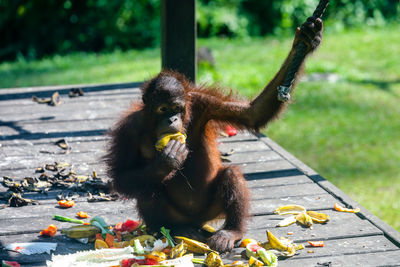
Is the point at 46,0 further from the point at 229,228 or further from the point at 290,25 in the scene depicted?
the point at 229,228

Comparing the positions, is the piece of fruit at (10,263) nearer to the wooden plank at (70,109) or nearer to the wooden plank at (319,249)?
the wooden plank at (319,249)

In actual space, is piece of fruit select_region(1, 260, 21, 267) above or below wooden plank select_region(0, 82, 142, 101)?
below

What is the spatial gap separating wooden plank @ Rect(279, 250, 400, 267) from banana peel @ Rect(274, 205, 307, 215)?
659mm

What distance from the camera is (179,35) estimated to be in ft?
18.5

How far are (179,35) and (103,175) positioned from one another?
1652 millimetres

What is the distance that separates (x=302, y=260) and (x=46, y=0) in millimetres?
10127

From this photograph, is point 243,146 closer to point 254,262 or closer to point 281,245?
point 281,245

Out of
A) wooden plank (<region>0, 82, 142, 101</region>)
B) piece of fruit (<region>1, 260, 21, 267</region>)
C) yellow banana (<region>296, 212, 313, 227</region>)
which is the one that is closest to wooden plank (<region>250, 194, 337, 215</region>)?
yellow banana (<region>296, 212, 313, 227</region>)

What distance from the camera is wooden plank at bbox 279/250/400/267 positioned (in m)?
3.33

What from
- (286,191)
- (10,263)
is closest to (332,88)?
(286,191)

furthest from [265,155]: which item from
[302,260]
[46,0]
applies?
[46,0]

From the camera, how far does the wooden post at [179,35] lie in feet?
18.2

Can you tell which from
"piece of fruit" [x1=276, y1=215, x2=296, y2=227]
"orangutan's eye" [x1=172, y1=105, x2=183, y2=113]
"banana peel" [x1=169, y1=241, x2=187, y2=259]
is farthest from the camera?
"piece of fruit" [x1=276, y1=215, x2=296, y2=227]

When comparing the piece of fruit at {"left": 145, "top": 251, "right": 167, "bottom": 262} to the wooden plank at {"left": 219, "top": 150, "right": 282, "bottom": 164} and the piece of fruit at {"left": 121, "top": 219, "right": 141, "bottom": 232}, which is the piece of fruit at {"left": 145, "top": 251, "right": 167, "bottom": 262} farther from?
the wooden plank at {"left": 219, "top": 150, "right": 282, "bottom": 164}
